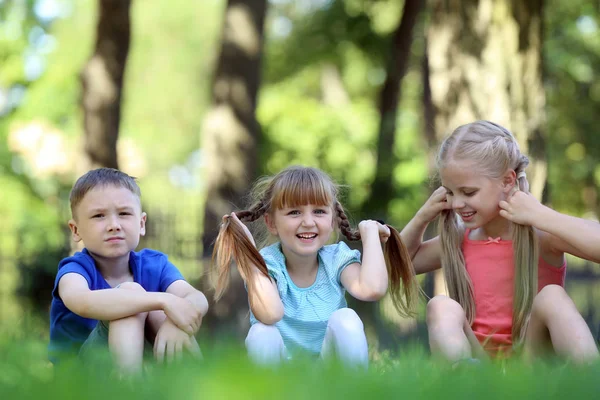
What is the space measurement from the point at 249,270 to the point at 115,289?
663 mm

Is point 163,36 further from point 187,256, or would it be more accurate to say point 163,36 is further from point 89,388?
point 89,388

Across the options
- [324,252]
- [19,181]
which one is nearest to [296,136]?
[19,181]

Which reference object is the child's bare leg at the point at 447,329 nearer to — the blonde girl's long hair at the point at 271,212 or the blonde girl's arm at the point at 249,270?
the blonde girl's long hair at the point at 271,212

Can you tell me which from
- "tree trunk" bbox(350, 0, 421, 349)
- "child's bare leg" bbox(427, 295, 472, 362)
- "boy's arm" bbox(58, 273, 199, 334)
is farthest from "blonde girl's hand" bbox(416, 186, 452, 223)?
"tree trunk" bbox(350, 0, 421, 349)

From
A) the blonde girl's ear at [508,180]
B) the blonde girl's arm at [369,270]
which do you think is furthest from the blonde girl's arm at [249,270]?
the blonde girl's ear at [508,180]

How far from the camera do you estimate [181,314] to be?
145 inches

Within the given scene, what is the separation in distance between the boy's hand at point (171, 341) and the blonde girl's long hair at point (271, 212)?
0.33m

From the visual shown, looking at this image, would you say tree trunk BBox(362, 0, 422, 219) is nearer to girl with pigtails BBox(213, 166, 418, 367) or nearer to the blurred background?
the blurred background

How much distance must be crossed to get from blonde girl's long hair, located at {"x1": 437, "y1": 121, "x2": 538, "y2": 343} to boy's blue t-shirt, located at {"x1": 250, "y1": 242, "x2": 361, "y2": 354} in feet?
1.79

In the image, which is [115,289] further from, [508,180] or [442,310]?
[508,180]

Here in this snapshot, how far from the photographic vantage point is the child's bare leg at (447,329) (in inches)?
150

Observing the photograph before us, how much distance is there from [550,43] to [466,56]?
689 inches

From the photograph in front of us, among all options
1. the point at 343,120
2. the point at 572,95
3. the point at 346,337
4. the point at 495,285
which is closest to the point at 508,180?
the point at 495,285

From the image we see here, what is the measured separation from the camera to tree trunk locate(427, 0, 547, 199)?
655 centimetres
